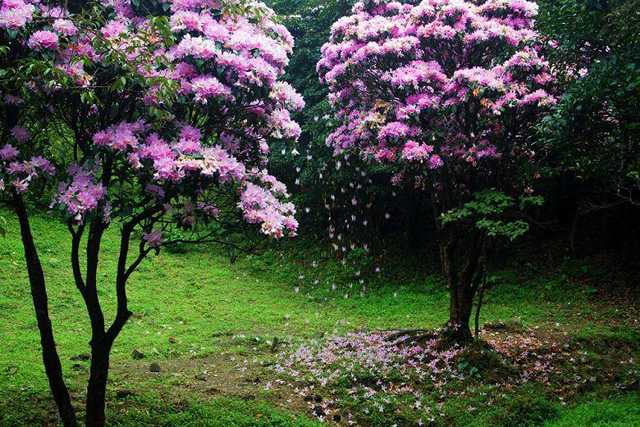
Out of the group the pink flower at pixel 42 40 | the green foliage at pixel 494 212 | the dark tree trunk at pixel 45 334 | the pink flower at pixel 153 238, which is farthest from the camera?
the green foliage at pixel 494 212

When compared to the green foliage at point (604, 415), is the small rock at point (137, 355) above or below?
below

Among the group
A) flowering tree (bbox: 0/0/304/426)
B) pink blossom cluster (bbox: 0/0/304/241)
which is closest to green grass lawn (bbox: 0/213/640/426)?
flowering tree (bbox: 0/0/304/426)

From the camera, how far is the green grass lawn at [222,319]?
5984 mm

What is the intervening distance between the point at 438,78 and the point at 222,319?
746cm

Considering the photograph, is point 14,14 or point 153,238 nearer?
point 14,14

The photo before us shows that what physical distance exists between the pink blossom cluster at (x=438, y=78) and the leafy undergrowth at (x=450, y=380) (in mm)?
3172

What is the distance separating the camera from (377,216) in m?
16.8

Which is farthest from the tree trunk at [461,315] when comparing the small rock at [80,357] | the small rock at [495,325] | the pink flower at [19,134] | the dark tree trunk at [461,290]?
the pink flower at [19,134]

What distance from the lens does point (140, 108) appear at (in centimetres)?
496

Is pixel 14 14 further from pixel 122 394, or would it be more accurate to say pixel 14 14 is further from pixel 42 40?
pixel 122 394

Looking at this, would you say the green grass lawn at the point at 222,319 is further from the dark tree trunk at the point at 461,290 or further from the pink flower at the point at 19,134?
the pink flower at the point at 19,134

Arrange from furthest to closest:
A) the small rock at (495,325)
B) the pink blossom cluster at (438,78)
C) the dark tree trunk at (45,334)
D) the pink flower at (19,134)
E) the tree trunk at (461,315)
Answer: the small rock at (495,325)
the tree trunk at (461,315)
the pink blossom cluster at (438,78)
the dark tree trunk at (45,334)
the pink flower at (19,134)

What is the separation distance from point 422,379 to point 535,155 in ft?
14.6

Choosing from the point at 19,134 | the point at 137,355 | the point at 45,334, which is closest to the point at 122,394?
the point at 45,334
